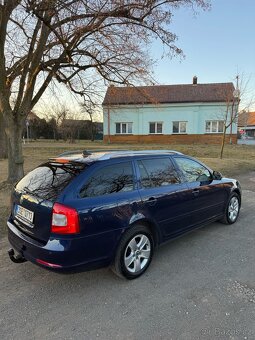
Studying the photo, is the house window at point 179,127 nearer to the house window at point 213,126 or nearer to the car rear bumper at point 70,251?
the house window at point 213,126

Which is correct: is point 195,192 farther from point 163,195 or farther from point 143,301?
point 143,301

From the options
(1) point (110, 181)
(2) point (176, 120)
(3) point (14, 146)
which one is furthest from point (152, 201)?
(2) point (176, 120)

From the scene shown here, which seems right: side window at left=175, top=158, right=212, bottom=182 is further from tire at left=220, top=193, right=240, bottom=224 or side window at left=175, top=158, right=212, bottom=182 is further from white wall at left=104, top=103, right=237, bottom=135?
white wall at left=104, top=103, right=237, bottom=135

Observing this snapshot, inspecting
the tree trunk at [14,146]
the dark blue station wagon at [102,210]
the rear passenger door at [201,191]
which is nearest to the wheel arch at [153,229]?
the dark blue station wagon at [102,210]

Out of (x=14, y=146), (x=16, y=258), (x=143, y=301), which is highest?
(x=14, y=146)

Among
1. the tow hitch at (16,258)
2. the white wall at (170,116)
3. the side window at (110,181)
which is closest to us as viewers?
the side window at (110,181)

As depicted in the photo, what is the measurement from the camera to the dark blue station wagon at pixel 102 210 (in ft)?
9.13

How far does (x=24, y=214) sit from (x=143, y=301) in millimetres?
1710

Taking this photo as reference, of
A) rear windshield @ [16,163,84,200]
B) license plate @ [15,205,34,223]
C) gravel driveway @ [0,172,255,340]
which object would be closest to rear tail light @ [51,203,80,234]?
rear windshield @ [16,163,84,200]

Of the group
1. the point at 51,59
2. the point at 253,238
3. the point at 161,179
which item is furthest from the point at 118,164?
the point at 51,59

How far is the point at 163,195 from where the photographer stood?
3674 millimetres

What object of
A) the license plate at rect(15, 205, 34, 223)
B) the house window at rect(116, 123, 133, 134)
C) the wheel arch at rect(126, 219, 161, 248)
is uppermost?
the house window at rect(116, 123, 133, 134)

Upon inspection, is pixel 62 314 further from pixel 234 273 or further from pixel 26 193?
pixel 234 273

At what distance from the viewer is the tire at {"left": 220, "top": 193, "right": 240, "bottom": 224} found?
5.11 meters
